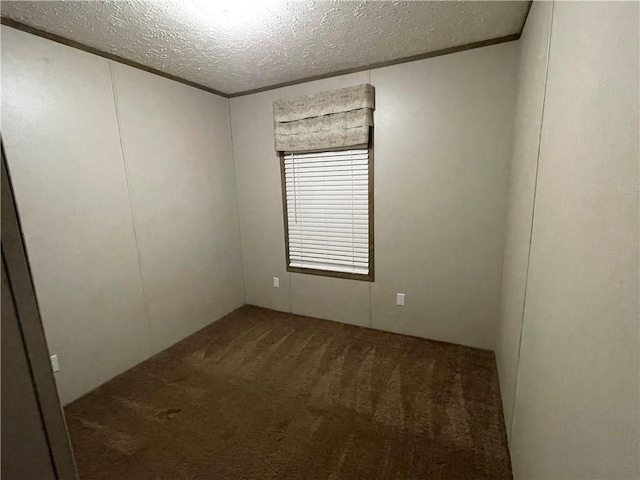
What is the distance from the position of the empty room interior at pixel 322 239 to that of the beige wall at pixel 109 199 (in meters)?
0.02

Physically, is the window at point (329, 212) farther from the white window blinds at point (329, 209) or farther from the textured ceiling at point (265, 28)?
the textured ceiling at point (265, 28)

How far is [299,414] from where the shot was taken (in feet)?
6.28

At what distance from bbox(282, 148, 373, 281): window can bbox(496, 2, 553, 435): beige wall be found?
120 cm

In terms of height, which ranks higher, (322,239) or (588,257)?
(588,257)

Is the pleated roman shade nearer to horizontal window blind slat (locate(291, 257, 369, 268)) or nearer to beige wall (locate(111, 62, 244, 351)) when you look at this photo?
beige wall (locate(111, 62, 244, 351))

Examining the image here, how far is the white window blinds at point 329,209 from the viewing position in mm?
2822

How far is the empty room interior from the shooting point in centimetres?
69

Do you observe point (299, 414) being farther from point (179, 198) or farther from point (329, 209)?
point (179, 198)

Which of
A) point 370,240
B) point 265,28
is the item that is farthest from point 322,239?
point 265,28

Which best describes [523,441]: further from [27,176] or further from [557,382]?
[27,176]

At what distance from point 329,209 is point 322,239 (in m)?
0.33

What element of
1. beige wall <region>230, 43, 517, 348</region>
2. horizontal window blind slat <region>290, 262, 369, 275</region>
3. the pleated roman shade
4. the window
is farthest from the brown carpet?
the pleated roman shade

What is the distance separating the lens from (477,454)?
62.6 inches

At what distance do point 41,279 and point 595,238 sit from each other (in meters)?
2.78
